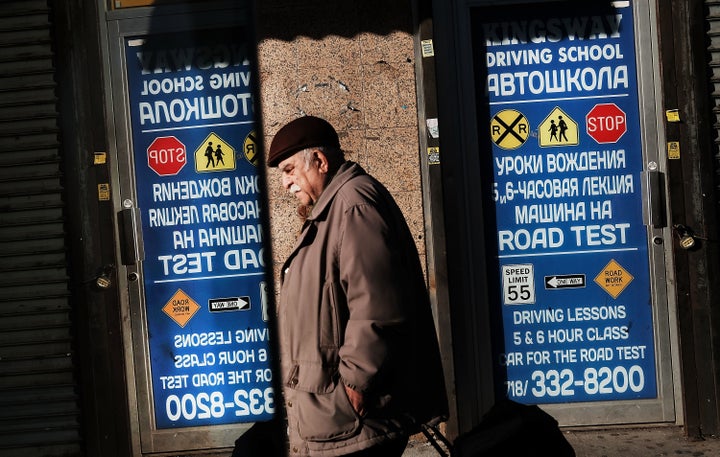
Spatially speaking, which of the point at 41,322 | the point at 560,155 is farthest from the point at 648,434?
the point at 41,322

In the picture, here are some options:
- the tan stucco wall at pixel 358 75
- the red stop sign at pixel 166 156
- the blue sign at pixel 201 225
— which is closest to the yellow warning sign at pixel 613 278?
the tan stucco wall at pixel 358 75

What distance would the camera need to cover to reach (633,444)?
5.48 meters

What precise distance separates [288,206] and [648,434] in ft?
8.56

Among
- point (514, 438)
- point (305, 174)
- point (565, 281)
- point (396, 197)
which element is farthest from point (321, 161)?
point (565, 281)

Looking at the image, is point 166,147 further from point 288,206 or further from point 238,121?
point 288,206

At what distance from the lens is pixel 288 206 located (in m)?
5.58

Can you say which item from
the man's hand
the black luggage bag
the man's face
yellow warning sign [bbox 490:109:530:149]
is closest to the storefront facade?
yellow warning sign [bbox 490:109:530:149]

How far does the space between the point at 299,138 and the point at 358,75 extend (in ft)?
Answer: 7.83

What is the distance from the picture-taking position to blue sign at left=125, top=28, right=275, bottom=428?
18.8 ft

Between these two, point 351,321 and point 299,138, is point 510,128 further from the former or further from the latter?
point 351,321

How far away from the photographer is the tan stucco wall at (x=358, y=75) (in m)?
5.47

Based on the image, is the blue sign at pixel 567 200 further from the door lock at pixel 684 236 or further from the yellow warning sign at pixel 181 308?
the yellow warning sign at pixel 181 308

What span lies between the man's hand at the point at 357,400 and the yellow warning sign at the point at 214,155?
3017 millimetres

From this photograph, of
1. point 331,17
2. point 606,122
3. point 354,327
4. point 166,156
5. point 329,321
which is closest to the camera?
point 354,327
